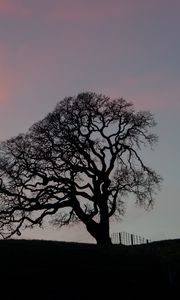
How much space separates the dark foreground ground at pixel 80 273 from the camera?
85.4 ft

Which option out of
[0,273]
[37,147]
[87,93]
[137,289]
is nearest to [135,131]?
[87,93]

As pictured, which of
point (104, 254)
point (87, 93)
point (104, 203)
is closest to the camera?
point (104, 254)

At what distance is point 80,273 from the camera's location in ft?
94.7

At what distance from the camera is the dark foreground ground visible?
2602 centimetres

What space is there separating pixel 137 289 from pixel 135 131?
24323 mm

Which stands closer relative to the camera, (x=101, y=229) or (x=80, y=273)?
(x=80, y=273)

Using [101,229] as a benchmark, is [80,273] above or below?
below

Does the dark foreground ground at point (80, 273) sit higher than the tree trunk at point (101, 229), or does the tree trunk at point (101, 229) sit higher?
the tree trunk at point (101, 229)

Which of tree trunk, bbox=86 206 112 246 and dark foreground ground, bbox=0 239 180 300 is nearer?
dark foreground ground, bbox=0 239 180 300

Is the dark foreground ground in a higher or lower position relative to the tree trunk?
lower

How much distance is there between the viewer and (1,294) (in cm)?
2473

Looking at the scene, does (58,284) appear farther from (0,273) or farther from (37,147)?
(37,147)

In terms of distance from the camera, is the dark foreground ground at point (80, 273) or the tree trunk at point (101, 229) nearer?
A: the dark foreground ground at point (80, 273)

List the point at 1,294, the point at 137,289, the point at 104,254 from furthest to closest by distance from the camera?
the point at 104,254
the point at 137,289
the point at 1,294
